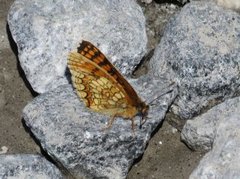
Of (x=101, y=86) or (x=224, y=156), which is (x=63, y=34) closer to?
(x=101, y=86)

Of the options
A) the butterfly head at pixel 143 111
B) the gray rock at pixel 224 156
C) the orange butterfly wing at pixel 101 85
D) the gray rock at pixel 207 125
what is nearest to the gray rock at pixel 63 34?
the orange butterfly wing at pixel 101 85

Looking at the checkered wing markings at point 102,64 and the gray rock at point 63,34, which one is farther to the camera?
the gray rock at point 63,34

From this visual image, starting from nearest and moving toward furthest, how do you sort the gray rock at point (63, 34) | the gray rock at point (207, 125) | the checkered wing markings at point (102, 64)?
the checkered wing markings at point (102, 64) < the gray rock at point (207, 125) < the gray rock at point (63, 34)

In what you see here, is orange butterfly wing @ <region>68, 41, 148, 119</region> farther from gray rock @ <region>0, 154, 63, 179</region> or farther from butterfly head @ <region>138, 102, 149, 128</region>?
gray rock @ <region>0, 154, 63, 179</region>

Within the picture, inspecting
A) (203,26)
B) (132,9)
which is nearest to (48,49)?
(132,9)

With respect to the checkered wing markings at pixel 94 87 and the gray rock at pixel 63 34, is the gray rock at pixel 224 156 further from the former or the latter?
the gray rock at pixel 63 34

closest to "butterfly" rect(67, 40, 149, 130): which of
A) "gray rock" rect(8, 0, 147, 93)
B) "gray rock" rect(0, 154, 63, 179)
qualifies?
"gray rock" rect(8, 0, 147, 93)
